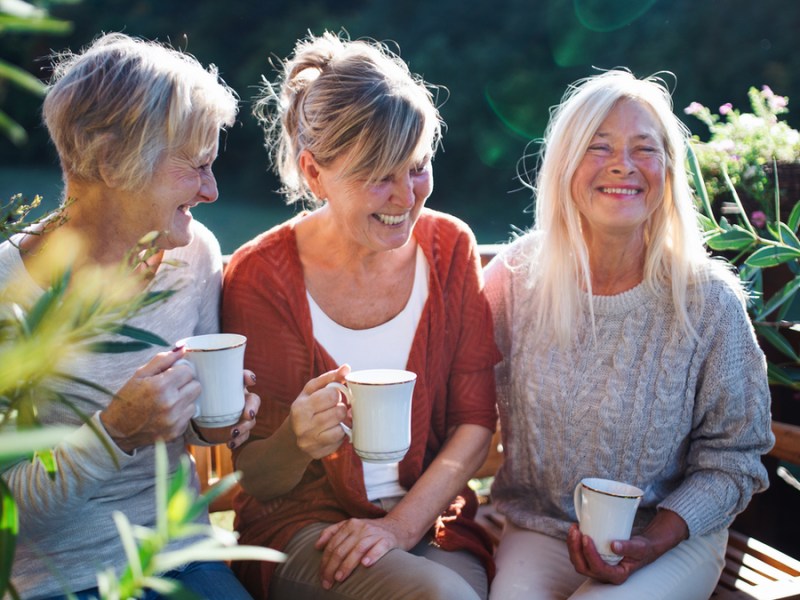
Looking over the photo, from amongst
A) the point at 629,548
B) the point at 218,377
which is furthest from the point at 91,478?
the point at 629,548

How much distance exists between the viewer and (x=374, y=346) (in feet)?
6.99

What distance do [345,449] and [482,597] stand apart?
18.7 inches

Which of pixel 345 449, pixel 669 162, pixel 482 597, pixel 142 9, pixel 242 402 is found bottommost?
pixel 482 597

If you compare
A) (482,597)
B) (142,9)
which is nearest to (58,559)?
(482,597)

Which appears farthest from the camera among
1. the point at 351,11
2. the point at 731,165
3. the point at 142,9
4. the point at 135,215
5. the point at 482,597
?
the point at 351,11

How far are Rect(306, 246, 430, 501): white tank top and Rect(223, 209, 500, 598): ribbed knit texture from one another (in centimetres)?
3

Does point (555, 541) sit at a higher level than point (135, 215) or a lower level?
lower

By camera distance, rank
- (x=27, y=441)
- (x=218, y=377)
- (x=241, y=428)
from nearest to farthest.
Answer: (x=27, y=441)
(x=218, y=377)
(x=241, y=428)

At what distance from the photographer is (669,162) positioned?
2.20m

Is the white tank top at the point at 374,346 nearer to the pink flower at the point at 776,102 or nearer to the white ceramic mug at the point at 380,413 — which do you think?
the white ceramic mug at the point at 380,413

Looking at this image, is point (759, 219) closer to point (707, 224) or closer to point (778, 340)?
point (707, 224)

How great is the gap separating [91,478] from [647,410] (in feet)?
4.26

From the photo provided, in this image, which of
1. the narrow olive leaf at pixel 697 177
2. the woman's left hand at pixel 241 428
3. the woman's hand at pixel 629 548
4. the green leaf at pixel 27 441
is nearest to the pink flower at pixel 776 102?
the narrow olive leaf at pixel 697 177

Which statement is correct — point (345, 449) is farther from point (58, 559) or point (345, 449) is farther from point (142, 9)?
point (142, 9)
